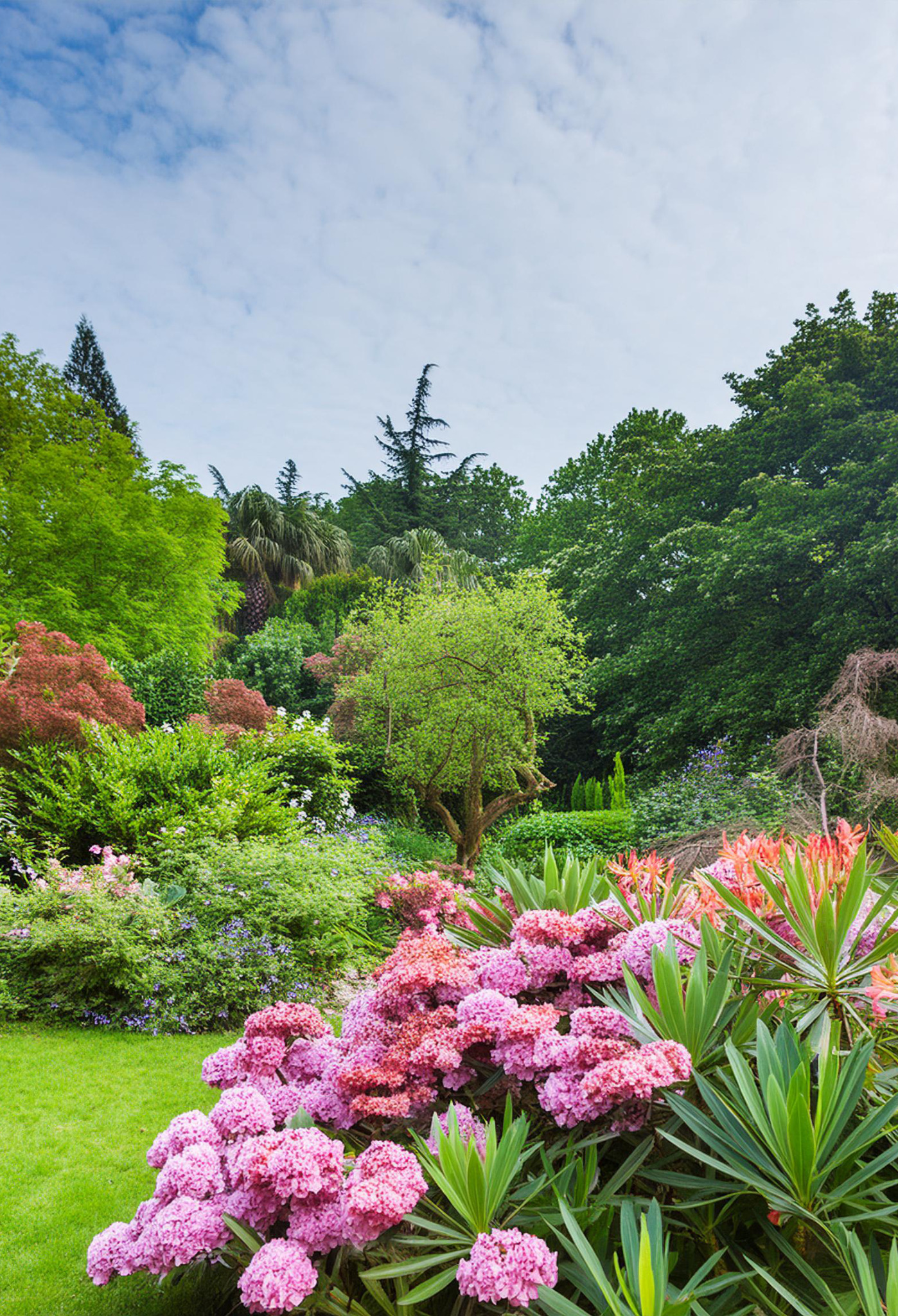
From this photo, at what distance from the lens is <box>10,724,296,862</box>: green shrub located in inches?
244

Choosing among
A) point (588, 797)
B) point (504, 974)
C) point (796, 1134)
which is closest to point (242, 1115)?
point (504, 974)

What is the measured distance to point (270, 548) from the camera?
20922 mm

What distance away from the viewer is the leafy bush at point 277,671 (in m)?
17.3

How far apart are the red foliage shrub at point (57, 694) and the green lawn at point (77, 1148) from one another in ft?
12.8

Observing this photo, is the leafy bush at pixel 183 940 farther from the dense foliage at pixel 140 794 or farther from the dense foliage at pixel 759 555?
the dense foliage at pixel 759 555

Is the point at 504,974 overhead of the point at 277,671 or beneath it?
beneath

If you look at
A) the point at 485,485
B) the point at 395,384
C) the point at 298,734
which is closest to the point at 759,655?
the point at 298,734

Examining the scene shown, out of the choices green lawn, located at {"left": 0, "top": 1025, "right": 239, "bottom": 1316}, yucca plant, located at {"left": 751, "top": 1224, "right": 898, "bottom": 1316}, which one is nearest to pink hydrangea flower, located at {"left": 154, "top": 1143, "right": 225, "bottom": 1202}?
green lawn, located at {"left": 0, "top": 1025, "right": 239, "bottom": 1316}

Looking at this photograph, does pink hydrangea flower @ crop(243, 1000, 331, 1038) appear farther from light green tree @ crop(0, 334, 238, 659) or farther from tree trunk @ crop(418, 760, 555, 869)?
light green tree @ crop(0, 334, 238, 659)

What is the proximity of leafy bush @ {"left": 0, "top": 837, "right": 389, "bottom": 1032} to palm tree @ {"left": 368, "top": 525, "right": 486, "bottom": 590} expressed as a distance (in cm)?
1525

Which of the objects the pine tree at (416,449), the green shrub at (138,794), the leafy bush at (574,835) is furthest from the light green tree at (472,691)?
the pine tree at (416,449)

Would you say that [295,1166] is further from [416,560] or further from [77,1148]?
[416,560]

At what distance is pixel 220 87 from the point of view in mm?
6133

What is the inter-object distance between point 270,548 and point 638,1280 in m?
21.3
